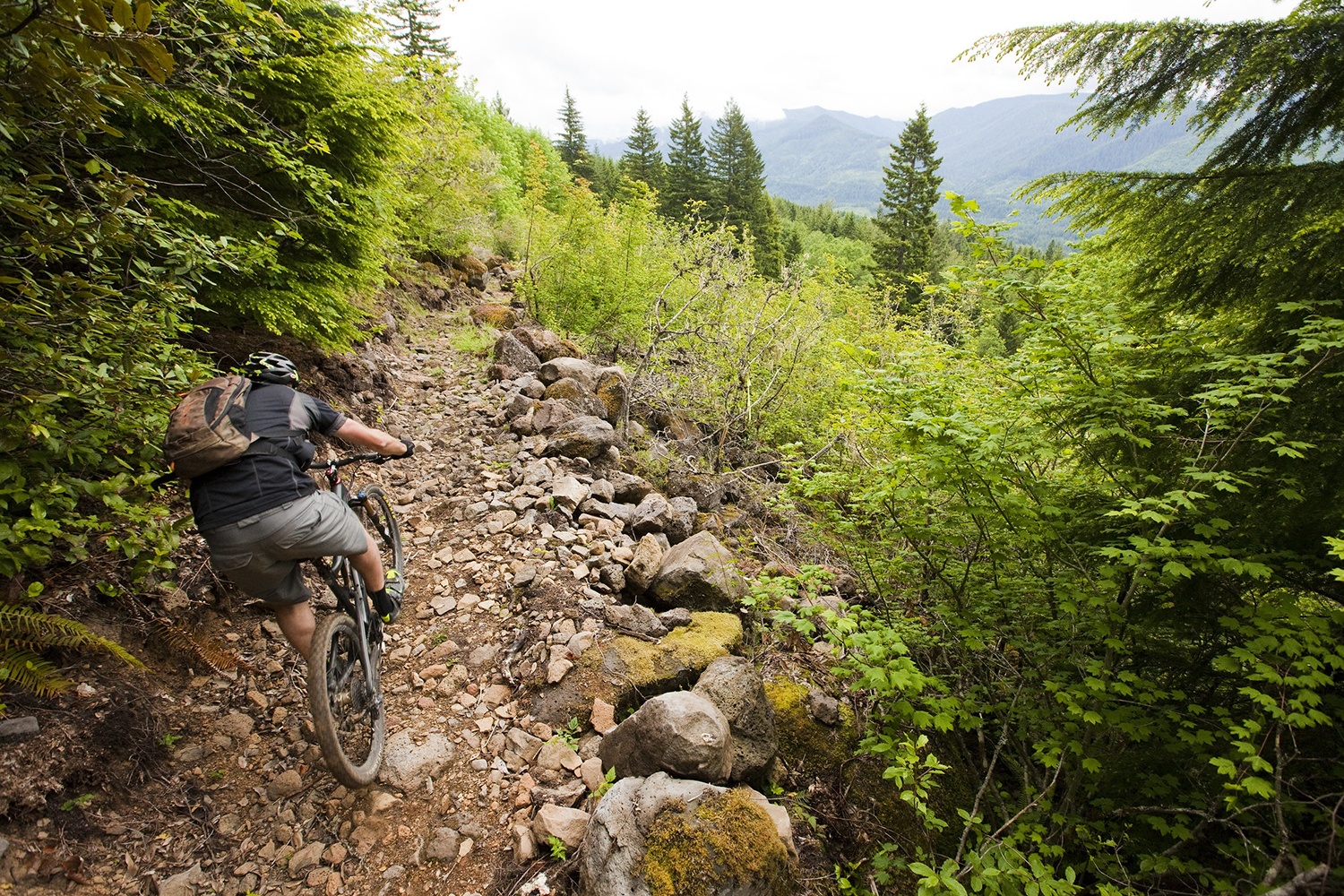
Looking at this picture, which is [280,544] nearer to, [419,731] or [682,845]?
[419,731]

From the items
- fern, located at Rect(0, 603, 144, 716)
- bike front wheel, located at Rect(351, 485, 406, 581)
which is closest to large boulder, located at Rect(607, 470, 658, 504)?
bike front wheel, located at Rect(351, 485, 406, 581)

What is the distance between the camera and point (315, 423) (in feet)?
10.8

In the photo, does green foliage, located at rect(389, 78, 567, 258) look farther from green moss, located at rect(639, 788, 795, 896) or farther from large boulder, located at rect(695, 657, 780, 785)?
green moss, located at rect(639, 788, 795, 896)

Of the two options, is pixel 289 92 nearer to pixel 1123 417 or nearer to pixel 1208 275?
pixel 1123 417

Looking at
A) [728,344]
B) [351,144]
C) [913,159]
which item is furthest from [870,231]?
[351,144]

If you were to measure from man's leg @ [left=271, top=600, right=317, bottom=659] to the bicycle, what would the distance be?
3.9 inches

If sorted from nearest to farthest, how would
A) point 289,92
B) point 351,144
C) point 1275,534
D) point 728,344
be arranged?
point 1275,534 < point 289,92 < point 351,144 < point 728,344

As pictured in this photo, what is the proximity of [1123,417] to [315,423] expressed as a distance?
16.2ft

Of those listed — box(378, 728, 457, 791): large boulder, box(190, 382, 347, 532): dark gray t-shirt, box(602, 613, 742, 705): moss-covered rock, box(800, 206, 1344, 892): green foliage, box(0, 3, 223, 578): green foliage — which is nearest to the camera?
box(0, 3, 223, 578): green foliage

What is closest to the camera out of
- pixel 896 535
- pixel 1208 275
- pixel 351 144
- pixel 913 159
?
pixel 1208 275

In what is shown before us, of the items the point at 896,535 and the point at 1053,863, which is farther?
the point at 896,535

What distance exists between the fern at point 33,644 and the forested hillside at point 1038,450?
2cm

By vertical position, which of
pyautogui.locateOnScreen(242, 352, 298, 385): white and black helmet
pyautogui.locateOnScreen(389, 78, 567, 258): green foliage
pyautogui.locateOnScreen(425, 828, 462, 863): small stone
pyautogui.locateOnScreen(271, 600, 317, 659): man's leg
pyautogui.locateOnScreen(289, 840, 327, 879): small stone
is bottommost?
pyautogui.locateOnScreen(425, 828, 462, 863): small stone

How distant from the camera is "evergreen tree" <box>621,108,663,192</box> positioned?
43812 millimetres
